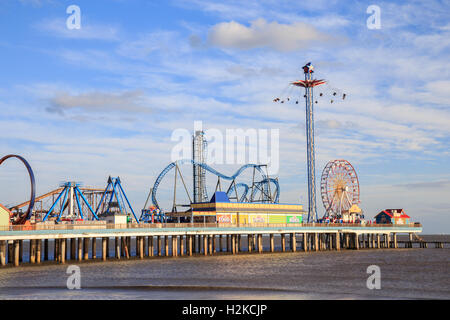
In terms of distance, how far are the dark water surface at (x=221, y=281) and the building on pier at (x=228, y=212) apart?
2120cm

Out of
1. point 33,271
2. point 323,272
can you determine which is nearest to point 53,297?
point 33,271

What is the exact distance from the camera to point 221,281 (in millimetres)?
42875

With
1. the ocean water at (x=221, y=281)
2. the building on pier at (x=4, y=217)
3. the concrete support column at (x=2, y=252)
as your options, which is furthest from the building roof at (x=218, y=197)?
the concrete support column at (x=2, y=252)

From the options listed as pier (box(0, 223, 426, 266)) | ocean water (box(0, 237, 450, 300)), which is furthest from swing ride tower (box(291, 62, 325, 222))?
ocean water (box(0, 237, 450, 300))

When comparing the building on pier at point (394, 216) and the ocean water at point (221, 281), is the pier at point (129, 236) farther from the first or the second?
the building on pier at point (394, 216)

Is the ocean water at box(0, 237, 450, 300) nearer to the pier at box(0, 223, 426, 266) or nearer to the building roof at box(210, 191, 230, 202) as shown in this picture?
the pier at box(0, 223, 426, 266)

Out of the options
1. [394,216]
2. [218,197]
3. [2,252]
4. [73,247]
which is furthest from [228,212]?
[394,216]

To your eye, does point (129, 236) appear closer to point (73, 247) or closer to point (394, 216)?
point (73, 247)

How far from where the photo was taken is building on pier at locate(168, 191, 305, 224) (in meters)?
82.1

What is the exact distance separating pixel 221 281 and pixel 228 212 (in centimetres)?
4004

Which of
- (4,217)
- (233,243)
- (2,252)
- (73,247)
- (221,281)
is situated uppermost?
(4,217)

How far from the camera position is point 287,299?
33.1 metres
